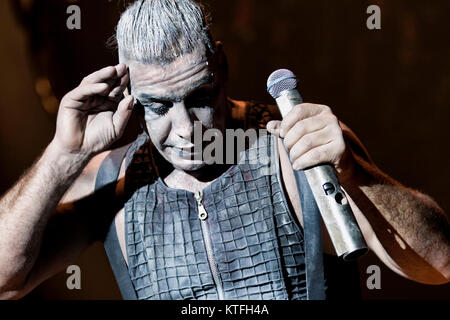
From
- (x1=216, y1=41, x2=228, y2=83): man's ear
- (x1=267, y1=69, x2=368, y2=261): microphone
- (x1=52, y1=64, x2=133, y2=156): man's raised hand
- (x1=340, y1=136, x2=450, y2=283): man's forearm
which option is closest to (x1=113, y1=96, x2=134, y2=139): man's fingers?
(x1=52, y1=64, x2=133, y2=156): man's raised hand

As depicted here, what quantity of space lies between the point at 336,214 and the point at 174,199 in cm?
56

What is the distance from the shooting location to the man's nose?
1.36 meters

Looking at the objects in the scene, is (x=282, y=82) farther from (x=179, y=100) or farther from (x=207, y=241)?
(x=207, y=241)

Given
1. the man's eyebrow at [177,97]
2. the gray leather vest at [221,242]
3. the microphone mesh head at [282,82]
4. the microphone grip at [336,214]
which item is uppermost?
the microphone mesh head at [282,82]

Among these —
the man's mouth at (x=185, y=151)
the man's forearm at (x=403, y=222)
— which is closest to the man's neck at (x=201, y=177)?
the man's mouth at (x=185, y=151)

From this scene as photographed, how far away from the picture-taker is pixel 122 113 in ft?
4.45

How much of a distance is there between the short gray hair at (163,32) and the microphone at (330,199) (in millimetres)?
285

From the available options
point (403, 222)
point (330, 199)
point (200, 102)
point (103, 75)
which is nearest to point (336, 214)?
point (330, 199)

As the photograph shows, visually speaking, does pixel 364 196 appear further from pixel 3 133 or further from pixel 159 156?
pixel 3 133

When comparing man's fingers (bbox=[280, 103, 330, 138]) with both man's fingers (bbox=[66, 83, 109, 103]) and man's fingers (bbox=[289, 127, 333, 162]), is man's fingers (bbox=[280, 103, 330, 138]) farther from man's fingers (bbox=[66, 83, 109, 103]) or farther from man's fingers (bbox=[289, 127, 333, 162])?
man's fingers (bbox=[66, 83, 109, 103])

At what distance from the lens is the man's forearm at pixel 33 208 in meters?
1.40

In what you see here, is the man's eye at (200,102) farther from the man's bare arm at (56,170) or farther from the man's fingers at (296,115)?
the man's fingers at (296,115)

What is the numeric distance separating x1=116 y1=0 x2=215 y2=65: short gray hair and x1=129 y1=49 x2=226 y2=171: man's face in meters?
0.02
